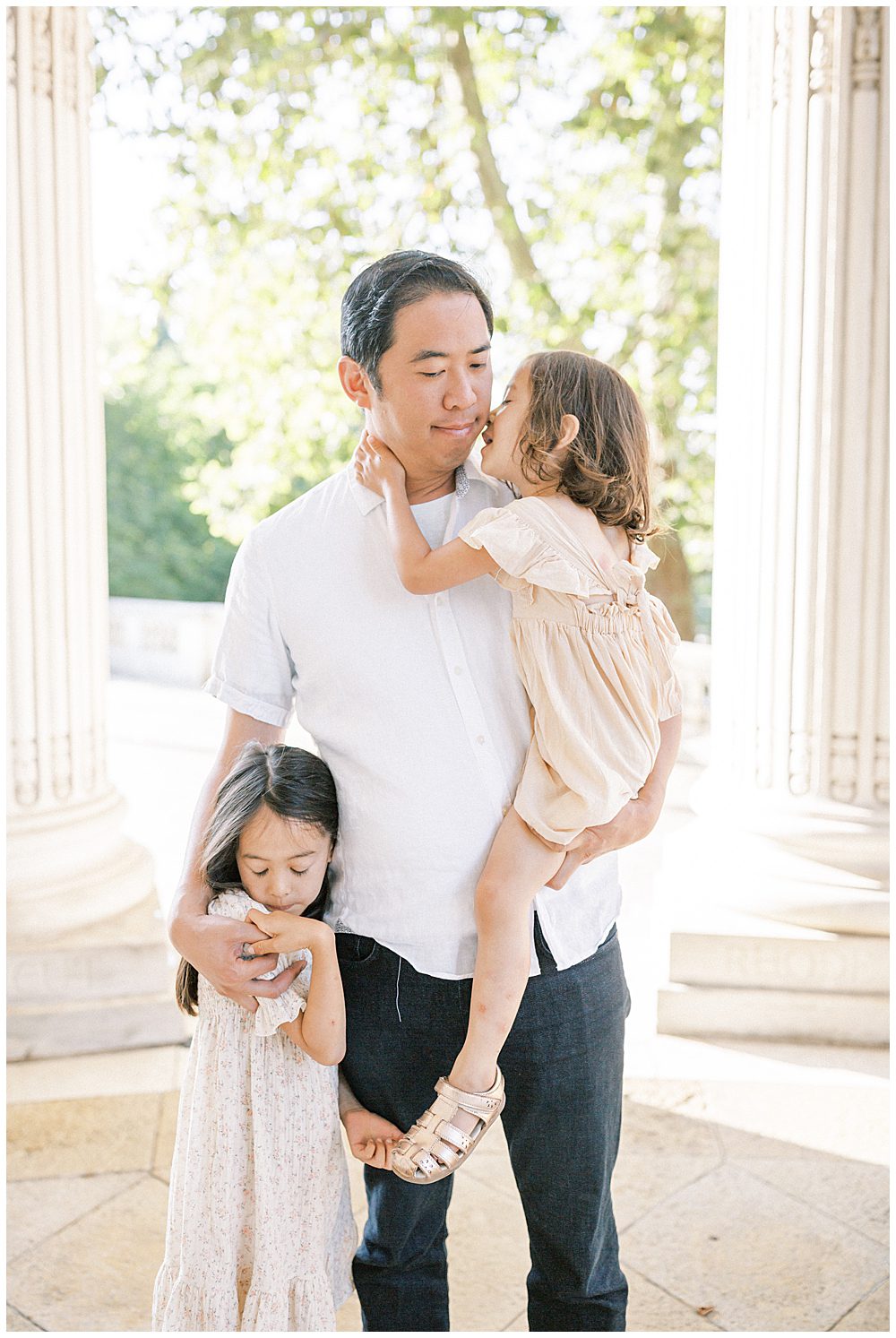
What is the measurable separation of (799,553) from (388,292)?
6.73ft

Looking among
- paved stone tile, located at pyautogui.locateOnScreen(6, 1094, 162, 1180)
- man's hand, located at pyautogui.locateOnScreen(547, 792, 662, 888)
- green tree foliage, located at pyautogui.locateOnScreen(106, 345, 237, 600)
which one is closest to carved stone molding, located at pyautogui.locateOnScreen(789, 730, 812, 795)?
man's hand, located at pyautogui.locateOnScreen(547, 792, 662, 888)

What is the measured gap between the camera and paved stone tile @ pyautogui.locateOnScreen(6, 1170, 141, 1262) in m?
2.52

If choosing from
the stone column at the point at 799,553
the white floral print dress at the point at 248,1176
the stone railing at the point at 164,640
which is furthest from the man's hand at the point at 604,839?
the stone railing at the point at 164,640

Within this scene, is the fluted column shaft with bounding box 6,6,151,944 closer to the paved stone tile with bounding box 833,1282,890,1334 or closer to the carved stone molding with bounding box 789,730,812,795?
the carved stone molding with bounding box 789,730,812,795

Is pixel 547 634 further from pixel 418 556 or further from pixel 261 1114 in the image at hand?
pixel 261 1114

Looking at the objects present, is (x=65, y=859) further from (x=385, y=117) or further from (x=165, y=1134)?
(x=385, y=117)

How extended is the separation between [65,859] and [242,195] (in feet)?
18.9

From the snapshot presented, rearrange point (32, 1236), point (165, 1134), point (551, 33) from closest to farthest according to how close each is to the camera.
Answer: point (32, 1236) < point (165, 1134) < point (551, 33)

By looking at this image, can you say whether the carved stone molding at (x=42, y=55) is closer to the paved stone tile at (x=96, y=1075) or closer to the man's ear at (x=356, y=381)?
the man's ear at (x=356, y=381)

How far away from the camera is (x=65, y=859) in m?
3.32

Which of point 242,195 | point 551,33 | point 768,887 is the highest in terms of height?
point 551,33

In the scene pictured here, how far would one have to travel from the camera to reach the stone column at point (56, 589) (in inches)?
123

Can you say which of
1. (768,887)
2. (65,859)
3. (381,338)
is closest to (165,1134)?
(65,859)

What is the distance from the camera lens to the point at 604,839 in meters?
1.56
